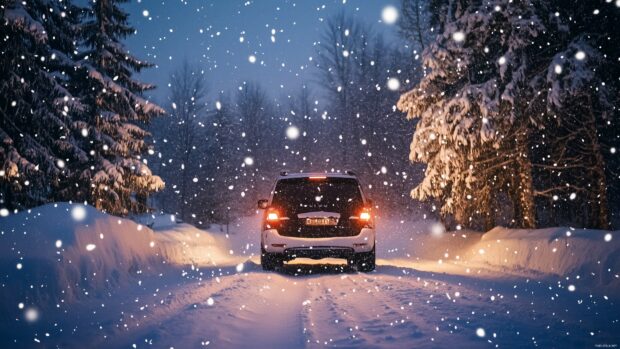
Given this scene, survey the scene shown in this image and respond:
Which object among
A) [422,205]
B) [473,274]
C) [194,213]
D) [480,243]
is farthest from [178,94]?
[473,274]

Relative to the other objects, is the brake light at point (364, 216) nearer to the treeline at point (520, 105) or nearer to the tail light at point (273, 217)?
the tail light at point (273, 217)

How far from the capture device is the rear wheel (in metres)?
10.2

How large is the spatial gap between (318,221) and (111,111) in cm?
1442

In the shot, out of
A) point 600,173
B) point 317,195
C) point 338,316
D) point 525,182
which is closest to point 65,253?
point 338,316

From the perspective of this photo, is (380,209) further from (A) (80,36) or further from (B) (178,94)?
(A) (80,36)

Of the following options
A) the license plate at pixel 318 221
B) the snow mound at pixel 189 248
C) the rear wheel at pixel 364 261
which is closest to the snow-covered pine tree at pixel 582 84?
the rear wheel at pixel 364 261

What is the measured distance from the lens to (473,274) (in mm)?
10492

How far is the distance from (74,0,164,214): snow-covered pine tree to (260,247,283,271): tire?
11603 millimetres

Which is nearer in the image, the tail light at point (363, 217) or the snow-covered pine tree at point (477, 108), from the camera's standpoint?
the tail light at point (363, 217)

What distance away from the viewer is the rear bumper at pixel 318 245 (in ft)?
32.5

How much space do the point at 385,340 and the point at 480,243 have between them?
10991 millimetres

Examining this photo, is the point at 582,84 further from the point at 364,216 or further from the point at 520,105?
the point at 364,216

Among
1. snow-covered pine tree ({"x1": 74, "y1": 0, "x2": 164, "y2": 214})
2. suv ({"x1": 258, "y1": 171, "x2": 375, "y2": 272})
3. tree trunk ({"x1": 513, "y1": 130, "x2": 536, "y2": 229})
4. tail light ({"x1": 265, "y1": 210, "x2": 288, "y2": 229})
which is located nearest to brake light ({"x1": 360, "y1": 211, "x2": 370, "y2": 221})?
suv ({"x1": 258, "y1": 171, "x2": 375, "y2": 272})

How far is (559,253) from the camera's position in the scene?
10.2m
